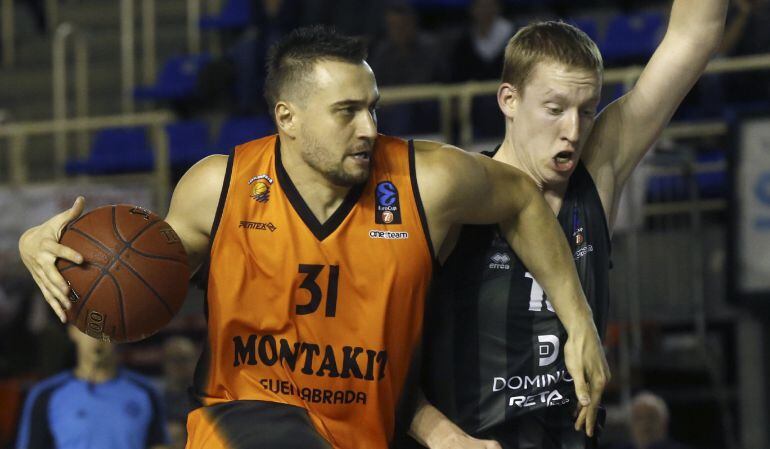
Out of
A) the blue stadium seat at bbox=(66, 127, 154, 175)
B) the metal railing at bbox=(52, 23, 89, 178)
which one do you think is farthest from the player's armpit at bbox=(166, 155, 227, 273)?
the metal railing at bbox=(52, 23, 89, 178)

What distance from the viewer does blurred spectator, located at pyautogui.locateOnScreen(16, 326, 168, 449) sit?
7.32 metres

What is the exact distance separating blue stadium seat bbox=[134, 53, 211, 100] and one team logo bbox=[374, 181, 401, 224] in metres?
8.41

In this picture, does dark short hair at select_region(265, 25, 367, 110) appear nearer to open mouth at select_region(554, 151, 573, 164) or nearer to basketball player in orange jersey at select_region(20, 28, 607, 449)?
basketball player in orange jersey at select_region(20, 28, 607, 449)

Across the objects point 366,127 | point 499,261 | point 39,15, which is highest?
point 39,15

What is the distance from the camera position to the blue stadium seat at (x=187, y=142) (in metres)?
11.5

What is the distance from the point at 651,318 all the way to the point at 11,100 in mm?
7941

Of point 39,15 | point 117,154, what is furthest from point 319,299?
point 39,15

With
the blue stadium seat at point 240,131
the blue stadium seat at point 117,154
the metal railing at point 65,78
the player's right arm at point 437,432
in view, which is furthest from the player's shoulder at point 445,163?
the metal railing at point 65,78

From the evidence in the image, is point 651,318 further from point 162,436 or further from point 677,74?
point 677,74

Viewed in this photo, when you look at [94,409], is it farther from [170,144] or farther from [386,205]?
[170,144]

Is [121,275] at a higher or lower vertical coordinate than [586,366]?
higher

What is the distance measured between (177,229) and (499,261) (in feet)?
3.56

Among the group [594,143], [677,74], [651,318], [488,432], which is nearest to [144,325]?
[488,432]

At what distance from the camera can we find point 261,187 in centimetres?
424
